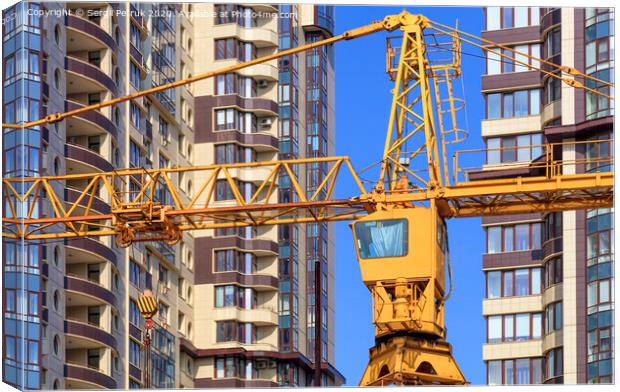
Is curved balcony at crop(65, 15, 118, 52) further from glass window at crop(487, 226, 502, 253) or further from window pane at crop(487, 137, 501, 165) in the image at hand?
glass window at crop(487, 226, 502, 253)

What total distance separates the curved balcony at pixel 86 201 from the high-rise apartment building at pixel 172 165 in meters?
0.07

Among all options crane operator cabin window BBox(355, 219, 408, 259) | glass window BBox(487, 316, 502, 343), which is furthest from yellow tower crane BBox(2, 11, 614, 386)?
glass window BBox(487, 316, 502, 343)

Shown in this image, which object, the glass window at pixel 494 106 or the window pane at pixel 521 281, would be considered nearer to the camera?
the glass window at pixel 494 106

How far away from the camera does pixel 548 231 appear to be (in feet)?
354

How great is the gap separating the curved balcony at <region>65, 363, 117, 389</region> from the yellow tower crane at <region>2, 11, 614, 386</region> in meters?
4.61

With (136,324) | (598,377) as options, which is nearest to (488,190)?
(598,377)

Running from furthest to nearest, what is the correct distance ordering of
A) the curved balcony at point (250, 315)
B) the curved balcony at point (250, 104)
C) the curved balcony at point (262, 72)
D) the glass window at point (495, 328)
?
1. the curved balcony at point (250, 315)
2. the curved balcony at point (262, 72)
3. the glass window at point (495, 328)
4. the curved balcony at point (250, 104)

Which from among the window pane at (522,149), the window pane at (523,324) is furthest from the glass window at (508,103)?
the window pane at (523,324)

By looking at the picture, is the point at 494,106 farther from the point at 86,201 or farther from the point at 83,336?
the point at 83,336

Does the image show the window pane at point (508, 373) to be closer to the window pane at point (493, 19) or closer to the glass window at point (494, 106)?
the glass window at point (494, 106)

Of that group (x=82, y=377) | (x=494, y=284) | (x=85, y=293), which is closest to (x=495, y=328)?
(x=494, y=284)

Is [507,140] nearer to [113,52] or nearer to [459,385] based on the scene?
[113,52]

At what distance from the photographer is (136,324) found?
9969cm

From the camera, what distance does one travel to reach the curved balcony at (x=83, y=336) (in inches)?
3582
